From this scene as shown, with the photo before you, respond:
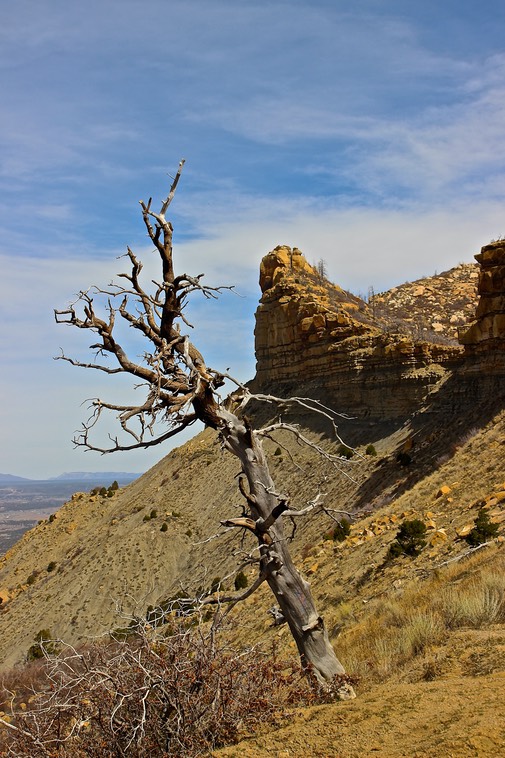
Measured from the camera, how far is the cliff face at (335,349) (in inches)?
1390

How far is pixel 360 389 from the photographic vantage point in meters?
39.6

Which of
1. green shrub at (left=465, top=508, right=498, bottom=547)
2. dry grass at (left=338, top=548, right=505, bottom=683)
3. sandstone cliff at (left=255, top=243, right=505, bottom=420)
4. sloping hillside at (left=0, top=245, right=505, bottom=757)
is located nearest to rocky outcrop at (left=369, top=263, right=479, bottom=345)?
sandstone cliff at (left=255, top=243, right=505, bottom=420)

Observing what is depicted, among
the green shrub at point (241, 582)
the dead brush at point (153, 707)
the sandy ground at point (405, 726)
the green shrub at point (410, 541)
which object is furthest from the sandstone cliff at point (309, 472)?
the sandy ground at point (405, 726)

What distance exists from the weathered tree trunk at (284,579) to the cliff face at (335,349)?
27.3m

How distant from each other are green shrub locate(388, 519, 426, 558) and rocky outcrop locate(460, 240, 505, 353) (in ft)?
40.0

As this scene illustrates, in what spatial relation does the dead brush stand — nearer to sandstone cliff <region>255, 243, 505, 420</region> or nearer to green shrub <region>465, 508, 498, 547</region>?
green shrub <region>465, 508, 498, 547</region>

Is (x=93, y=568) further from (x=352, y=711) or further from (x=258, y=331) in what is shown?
(x=352, y=711)

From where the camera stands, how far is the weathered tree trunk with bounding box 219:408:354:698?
24.9 ft

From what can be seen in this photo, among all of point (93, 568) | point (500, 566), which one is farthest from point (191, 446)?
point (500, 566)

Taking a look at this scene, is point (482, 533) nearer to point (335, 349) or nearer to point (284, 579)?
point (284, 579)

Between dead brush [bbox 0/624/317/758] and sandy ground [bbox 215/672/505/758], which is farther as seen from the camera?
dead brush [bbox 0/624/317/758]

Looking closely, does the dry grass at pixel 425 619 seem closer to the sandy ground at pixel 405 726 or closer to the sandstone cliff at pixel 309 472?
the sandy ground at pixel 405 726

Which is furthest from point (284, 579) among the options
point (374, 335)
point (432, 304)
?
point (432, 304)

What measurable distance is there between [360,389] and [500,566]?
2897 cm
